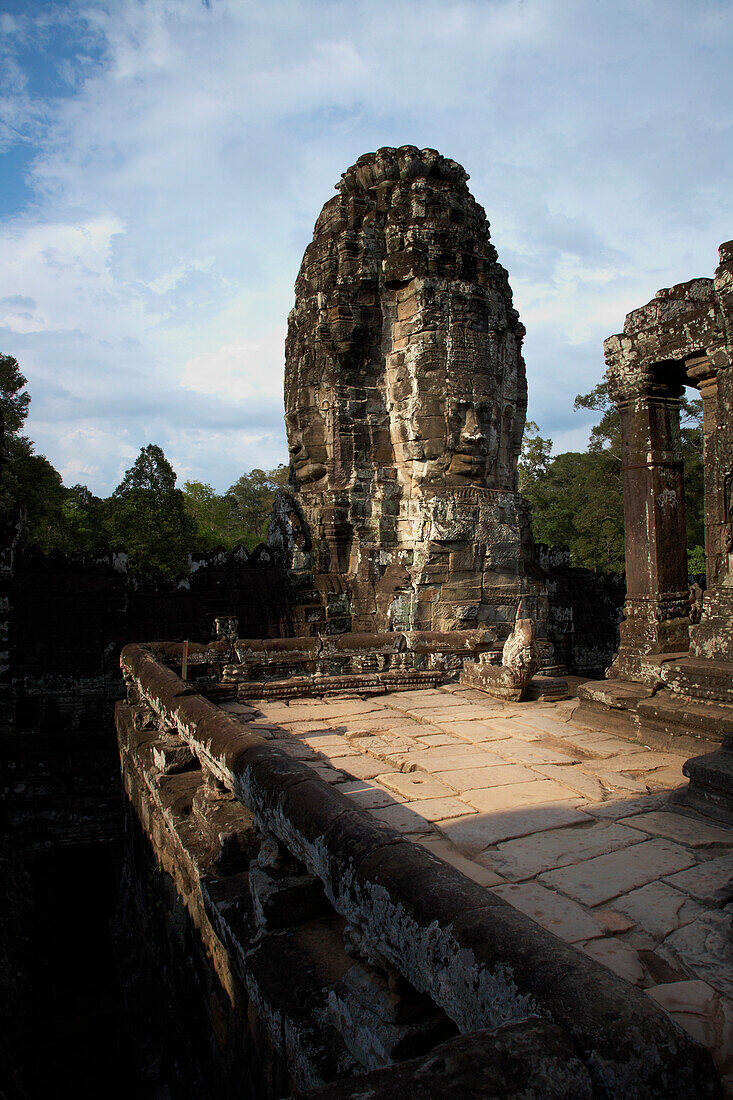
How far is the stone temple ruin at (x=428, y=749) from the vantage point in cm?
173

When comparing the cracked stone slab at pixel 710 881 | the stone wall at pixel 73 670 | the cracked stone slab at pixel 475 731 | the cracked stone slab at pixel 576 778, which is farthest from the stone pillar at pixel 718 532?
the stone wall at pixel 73 670

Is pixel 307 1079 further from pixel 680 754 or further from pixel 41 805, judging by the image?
pixel 41 805

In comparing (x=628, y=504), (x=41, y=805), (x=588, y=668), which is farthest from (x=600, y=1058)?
(x=588, y=668)

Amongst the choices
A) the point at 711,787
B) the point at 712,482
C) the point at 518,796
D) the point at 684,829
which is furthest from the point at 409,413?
the point at 684,829

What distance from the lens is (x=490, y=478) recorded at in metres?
10.2

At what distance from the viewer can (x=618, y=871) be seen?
2828 millimetres

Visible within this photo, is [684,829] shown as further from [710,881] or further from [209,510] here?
[209,510]

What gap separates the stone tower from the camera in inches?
389

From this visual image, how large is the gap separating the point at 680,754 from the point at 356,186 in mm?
10049

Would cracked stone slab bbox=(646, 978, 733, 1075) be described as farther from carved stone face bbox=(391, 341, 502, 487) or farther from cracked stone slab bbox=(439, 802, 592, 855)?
carved stone face bbox=(391, 341, 502, 487)

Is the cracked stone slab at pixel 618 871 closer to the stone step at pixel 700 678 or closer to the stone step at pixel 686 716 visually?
the stone step at pixel 686 716

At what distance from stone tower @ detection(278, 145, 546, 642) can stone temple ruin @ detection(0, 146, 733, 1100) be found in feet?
0.15

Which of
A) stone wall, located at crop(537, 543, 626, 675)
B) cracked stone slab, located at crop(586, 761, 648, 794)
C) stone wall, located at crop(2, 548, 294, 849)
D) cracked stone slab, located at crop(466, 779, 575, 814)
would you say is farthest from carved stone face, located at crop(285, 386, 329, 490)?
cracked stone slab, located at crop(466, 779, 575, 814)

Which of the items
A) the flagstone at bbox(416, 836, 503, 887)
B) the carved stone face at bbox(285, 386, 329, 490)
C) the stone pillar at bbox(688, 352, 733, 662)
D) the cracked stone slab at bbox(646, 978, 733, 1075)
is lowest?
the cracked stone slab at bbox(646, 978, 733, 1075)
